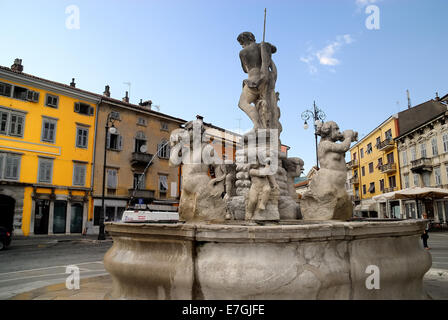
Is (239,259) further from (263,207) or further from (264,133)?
(264,133)

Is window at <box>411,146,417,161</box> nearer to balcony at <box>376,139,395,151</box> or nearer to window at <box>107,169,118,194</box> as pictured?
balcony at <box>376,139,395,151</box>

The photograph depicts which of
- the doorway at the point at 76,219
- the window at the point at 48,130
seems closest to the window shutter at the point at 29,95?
the window at the point at 48,130

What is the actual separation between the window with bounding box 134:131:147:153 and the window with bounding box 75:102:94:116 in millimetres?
4592

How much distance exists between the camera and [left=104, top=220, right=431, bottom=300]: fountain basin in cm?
278

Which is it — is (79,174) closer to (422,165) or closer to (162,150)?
(162,150)

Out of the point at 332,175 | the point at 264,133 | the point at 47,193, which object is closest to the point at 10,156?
the point at 47,193

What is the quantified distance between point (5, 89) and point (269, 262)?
85.0ft

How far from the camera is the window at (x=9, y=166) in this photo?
21703 mm

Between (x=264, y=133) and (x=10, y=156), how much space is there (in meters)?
22.0

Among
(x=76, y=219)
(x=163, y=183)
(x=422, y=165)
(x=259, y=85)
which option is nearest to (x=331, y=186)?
(x=259, y=85)

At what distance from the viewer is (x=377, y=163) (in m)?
42.0

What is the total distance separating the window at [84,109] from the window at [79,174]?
14.6 feet

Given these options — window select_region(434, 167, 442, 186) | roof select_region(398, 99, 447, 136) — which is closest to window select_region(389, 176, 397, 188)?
roof select_region(398, 99, 447, 136)

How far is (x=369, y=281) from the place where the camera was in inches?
118
